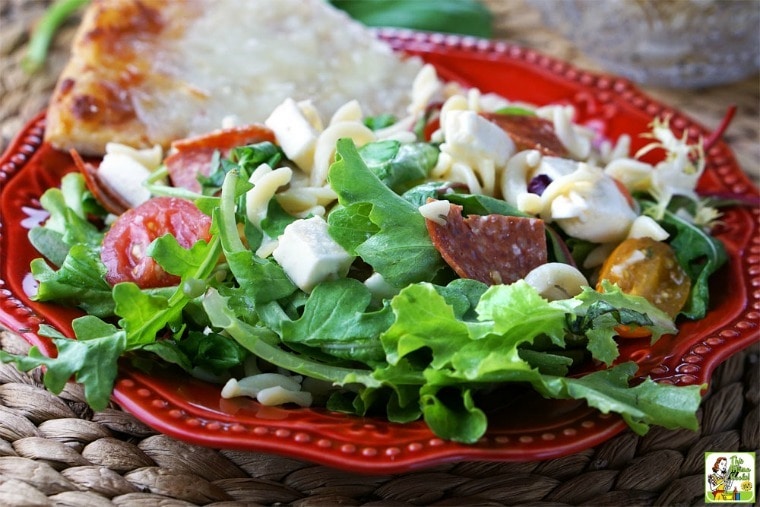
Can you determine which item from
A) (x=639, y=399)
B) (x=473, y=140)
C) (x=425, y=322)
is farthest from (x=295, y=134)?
(x=639, y=399)

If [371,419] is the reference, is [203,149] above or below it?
above

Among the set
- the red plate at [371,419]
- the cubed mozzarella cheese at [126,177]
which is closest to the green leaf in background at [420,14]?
the red plate at [371,419]

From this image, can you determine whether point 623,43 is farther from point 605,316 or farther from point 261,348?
point 261,348

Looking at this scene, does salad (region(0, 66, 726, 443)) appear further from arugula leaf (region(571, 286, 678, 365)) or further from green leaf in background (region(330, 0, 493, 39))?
green leaf in background (region(330, 0, 493, 39))

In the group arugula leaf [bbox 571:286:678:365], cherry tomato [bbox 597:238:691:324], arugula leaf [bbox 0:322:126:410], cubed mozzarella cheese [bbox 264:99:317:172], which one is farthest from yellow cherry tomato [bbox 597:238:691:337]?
arugula leaf [bbox 0:322:126:410]

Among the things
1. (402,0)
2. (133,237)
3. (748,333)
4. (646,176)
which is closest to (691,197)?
(646,176)

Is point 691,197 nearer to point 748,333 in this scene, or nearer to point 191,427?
point 748,333

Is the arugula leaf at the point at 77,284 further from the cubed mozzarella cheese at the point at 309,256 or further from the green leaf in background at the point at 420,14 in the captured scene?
the green leaf in background at the point at 420,14
